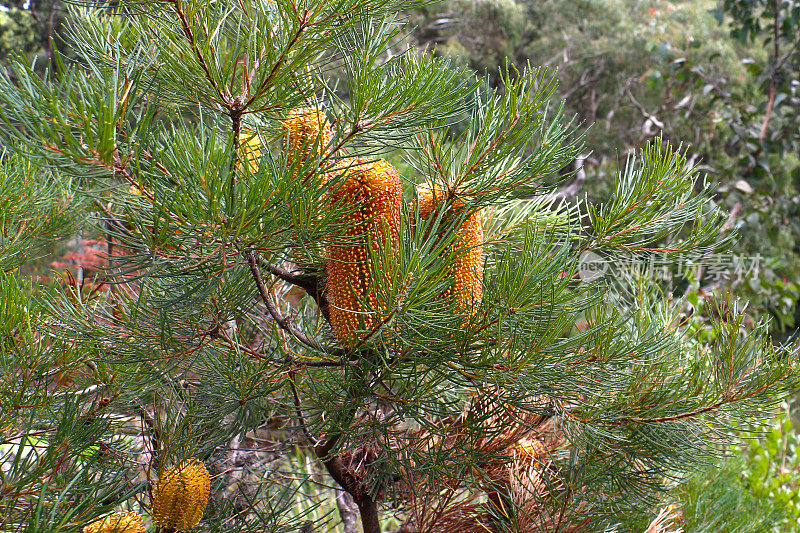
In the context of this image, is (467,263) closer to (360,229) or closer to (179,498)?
(360,229)

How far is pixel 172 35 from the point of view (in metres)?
0.37

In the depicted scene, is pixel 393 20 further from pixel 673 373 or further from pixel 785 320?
pixel 785 320

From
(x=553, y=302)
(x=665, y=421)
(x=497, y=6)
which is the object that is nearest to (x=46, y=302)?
(x=553, y=302)

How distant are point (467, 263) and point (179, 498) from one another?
0.98 feet

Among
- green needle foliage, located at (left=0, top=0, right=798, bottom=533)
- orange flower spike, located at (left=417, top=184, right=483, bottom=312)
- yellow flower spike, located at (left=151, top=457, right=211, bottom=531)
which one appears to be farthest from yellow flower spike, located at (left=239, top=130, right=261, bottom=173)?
yellow flower spike, located at (left=151, top=457, right=211, bottom=531)

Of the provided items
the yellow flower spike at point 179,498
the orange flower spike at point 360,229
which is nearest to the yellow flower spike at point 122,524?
the yellow flower spike at point 179,498

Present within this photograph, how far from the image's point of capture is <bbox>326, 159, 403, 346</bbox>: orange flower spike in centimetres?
38

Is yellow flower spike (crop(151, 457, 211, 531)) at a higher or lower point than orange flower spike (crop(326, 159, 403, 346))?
lower

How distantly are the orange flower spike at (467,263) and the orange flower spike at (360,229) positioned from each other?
1.4 inches

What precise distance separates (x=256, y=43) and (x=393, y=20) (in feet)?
0.41

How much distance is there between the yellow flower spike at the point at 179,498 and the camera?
1.57 ft

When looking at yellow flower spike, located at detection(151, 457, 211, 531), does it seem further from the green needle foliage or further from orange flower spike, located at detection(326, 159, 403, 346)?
orange flower spike, located at detection(326, 159, 403, 346)

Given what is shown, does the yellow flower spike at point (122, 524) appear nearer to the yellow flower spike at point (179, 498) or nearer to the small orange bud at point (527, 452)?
the yellow flower spike at point (179, 498)

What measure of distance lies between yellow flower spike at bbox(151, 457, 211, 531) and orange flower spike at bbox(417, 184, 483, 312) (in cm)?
26
